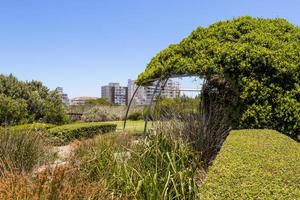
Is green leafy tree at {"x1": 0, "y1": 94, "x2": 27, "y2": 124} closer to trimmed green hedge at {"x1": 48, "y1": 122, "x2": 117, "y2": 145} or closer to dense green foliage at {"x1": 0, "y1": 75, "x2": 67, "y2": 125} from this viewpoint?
dense green foliage at {"x1": 0, "y1": 75, "x2": 67, "y2": 125}

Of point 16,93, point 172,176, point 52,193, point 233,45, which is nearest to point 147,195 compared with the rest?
point 172,176

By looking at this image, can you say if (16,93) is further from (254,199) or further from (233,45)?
(254,199)

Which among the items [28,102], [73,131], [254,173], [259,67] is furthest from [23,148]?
[28,102]

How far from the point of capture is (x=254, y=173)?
3551 millimetres

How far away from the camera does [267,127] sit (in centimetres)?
782

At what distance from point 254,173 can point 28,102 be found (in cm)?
1777

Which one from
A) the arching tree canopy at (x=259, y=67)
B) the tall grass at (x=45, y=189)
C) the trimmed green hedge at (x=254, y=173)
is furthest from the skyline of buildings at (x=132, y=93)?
the tall grass at (x=45, y=189)

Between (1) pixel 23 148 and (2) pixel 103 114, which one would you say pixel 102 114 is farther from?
(1) pixel 23 148

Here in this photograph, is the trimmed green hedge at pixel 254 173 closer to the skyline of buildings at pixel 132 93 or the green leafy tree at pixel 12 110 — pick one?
the skyline of buildings at pixel 132 93

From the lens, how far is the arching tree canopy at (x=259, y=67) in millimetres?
7730

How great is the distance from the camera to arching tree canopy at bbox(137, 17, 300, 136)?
773 cm

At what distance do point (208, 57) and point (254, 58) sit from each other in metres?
1.09

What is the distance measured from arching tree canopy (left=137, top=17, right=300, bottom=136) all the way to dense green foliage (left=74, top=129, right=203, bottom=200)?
2366 millimetres

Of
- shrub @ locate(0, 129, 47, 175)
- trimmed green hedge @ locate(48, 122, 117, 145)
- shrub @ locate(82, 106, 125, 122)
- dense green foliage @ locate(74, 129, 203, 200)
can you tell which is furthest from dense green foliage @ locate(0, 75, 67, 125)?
dense green foliage @ locate(74, 129, 203, 200)
